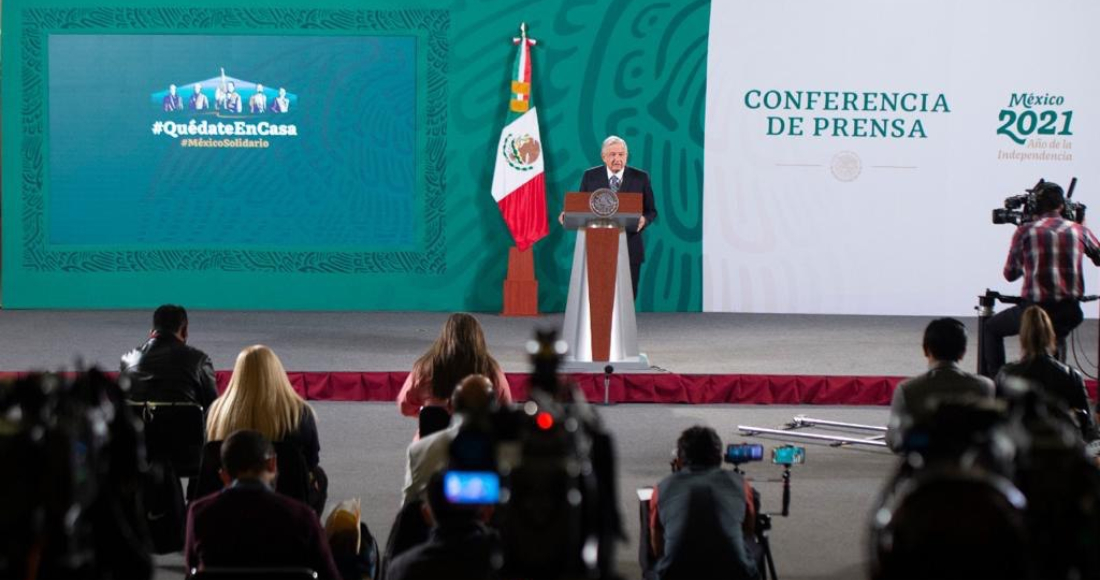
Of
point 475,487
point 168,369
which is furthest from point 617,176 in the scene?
point 475,487

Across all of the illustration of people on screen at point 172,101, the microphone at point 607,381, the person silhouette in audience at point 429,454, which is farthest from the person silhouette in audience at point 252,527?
the illustration of people on screen at point 172,101

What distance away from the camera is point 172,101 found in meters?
12.0

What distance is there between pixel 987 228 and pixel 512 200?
402 cm

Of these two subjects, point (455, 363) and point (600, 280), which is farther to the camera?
point (600, 280)

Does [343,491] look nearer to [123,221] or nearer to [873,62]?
[123,221]

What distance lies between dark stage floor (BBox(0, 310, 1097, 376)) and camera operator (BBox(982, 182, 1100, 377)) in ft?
4.43

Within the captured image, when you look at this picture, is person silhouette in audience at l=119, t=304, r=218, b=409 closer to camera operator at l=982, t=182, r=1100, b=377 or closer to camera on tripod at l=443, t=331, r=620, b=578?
camera on tripod at l=443, t=331, r=620, b=578

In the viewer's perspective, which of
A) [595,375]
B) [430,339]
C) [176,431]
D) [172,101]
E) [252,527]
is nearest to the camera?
[252,527]

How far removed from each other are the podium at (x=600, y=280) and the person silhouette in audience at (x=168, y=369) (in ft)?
11.0

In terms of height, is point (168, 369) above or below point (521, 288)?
below

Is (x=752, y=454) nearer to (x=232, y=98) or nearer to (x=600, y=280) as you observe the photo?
(x=600, y=280)

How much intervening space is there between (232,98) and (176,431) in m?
7.47

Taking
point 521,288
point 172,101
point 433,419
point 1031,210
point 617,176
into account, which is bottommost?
point 433,419

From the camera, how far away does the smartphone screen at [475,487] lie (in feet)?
6.15
